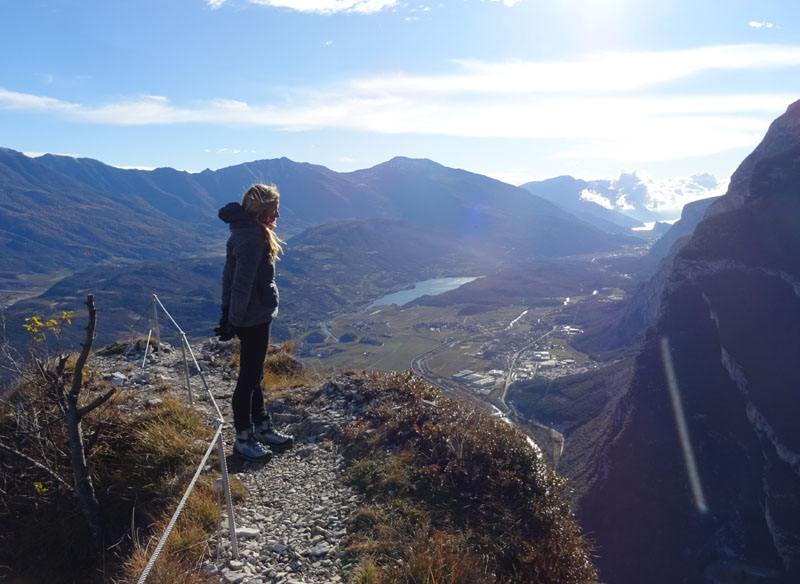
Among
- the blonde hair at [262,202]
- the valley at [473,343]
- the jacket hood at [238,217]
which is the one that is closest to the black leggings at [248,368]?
the blonde hair at [262,202]

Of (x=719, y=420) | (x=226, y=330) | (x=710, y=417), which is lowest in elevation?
(x=719, y=420)

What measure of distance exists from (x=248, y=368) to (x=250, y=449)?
122 centimetres

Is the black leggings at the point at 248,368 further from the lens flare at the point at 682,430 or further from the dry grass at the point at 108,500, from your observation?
the lens flare at the point at 682,430

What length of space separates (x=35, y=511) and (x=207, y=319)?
16729 cm

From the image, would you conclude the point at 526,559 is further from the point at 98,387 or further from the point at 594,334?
the point at 594,334

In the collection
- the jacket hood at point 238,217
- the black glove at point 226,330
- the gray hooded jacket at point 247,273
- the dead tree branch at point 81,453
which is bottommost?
the dead tree branch at point 81,453

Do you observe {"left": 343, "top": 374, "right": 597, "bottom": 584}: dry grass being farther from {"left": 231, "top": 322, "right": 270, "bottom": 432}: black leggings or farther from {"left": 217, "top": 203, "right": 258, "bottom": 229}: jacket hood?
{"left": 217, "top": 203, "right": 258, "bottom": 229}: jacket hood

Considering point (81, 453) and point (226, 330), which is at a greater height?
point (226, 330)

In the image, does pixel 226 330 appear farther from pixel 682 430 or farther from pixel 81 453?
pixel 682 430

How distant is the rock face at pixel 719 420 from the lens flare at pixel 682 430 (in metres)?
0.16

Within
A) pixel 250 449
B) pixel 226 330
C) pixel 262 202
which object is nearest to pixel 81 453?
pixel 226 330

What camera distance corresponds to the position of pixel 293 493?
6.44m

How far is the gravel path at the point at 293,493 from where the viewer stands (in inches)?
192

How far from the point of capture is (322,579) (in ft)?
15.5
